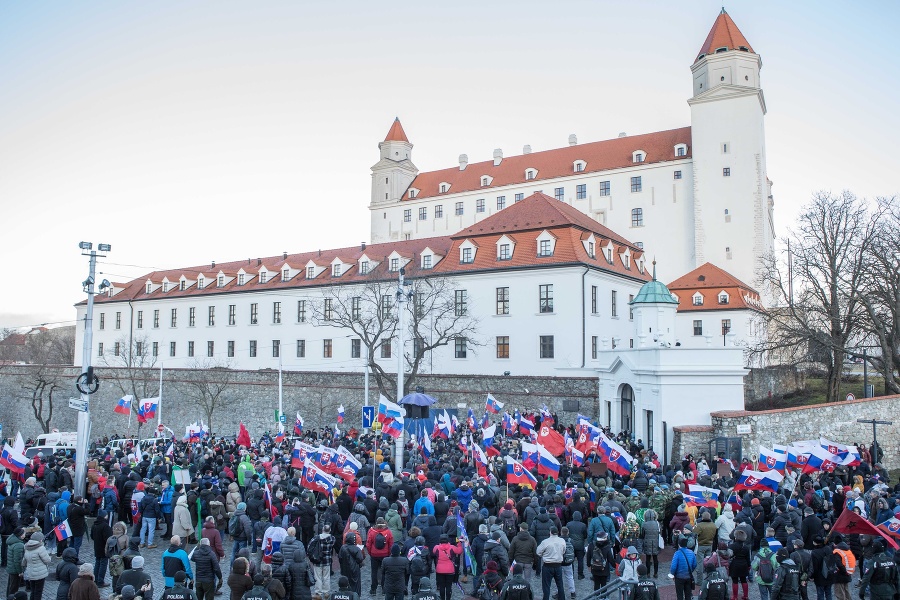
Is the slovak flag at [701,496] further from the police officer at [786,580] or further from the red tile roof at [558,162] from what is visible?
the red tile roof at [558,162]

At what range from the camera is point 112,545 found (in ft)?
40.2

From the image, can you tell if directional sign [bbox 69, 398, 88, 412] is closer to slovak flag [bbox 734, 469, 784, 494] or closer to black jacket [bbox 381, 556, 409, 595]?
black jacket [bbox 381, 556, 409, 595]

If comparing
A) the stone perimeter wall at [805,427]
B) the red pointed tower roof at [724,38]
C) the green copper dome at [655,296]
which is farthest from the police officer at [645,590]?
the red pointed tower roof at [724,38]

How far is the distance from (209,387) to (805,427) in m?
39.7

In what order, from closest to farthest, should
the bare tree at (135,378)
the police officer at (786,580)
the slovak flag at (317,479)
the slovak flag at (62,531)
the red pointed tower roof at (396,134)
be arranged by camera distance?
the police officer at (786,580) < the slovak flag at (62,531) < the slovak flag at (317,479) < the bare tree at (135,378) < the red pointed tower roof at (396,134)

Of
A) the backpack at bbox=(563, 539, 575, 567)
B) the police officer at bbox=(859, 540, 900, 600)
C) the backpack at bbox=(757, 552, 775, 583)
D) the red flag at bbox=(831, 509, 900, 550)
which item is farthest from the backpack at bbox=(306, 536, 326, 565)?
the red flag at bbox=(831, 509, 900, 550)

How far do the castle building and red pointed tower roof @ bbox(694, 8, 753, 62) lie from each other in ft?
0.28

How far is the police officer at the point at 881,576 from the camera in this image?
10.5m

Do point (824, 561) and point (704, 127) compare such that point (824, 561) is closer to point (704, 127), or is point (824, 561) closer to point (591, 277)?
point (591, 277)

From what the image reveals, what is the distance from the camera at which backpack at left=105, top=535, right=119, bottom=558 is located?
39.9ft

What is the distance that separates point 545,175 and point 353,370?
30933mm

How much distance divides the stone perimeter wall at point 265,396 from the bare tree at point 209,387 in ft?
0.52

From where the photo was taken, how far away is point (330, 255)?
5884 centimetres

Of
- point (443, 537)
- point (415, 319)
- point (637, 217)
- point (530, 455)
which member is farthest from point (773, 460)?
point (637, 217)
